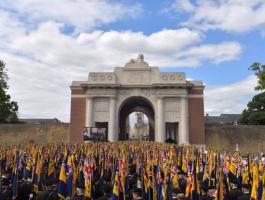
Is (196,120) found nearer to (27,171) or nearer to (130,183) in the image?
(27,171)

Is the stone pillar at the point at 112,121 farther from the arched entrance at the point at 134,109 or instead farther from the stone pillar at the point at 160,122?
the arched entrance at the point at 134,109

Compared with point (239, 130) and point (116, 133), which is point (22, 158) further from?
point (239, 130)

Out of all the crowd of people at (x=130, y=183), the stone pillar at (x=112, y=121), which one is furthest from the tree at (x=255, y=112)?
the crowd of people at (x=130, y=183)

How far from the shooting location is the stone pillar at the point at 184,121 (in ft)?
164

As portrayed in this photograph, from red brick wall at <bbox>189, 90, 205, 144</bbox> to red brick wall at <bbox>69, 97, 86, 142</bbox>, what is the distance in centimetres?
1685

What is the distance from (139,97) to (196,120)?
9663 millimetres

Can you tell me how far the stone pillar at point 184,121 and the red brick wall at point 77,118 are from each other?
49.9ft

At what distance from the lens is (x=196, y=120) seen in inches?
2028

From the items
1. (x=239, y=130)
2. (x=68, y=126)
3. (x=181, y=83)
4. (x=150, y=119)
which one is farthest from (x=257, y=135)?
(x=68, y=126)

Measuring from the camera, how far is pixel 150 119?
65.6 m

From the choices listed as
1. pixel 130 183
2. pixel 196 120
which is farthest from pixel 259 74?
pixel 130 183

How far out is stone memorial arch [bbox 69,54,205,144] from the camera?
2007 inches

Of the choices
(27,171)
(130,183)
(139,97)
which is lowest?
(130,183)

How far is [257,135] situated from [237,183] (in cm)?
4184
